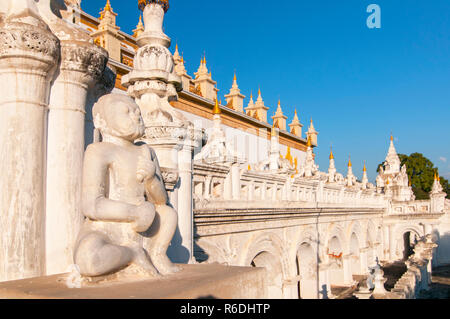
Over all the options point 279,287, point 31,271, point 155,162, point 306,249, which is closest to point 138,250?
point 155,162

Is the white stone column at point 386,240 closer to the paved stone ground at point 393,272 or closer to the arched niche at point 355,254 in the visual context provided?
the paved stone ground at point 393,272

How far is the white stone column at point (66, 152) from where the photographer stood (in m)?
4.78

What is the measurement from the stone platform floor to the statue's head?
4.47ft

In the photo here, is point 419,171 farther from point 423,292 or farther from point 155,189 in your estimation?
point 155,189

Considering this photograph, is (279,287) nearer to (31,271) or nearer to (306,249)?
(306,249)

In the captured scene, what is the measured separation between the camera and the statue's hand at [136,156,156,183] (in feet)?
13.2

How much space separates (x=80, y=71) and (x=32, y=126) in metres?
0.87

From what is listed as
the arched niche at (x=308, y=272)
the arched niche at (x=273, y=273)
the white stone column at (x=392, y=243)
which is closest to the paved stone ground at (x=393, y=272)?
the white stone column at (x=392, y=243)

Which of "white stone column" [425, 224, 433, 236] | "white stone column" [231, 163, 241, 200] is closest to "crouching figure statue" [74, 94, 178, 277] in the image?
"white stone column" [231, 163, 241, 200]

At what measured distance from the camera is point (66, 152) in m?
4.94

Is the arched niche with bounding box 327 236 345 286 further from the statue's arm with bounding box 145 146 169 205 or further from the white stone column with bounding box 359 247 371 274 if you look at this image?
the statue's arm with bounding box 145 146 169 205

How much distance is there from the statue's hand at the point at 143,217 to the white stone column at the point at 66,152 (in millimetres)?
1380

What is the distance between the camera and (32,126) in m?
4.62

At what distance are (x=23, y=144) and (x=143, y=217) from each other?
66.9 inches
